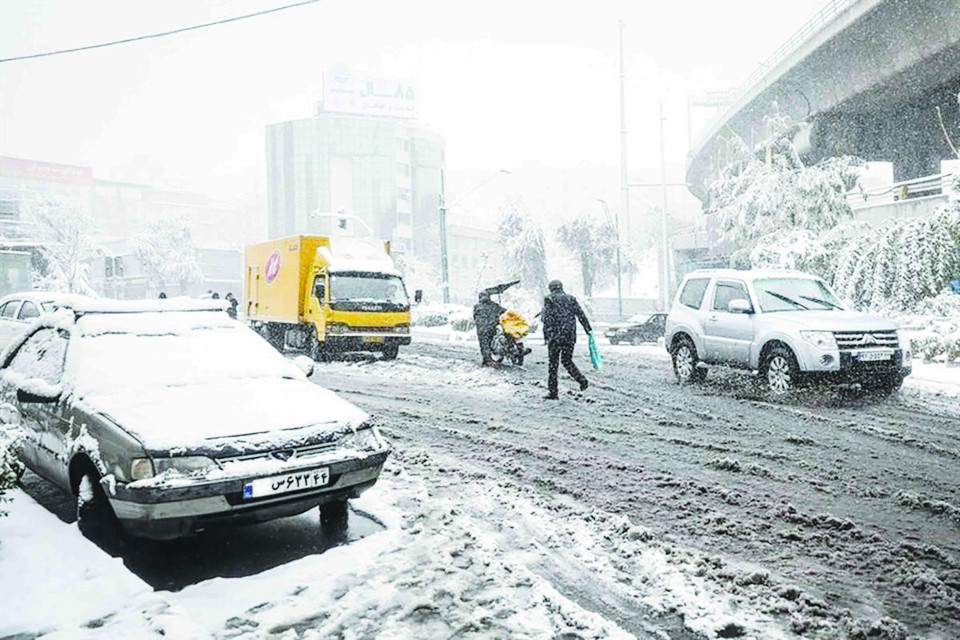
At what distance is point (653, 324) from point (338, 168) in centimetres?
6904

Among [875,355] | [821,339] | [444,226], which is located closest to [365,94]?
[444,226]

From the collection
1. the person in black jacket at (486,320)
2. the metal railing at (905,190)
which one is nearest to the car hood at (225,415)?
the person in black jacket at (486,320)

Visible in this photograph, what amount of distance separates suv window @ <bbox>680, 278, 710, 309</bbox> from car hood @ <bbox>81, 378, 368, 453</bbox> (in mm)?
7976

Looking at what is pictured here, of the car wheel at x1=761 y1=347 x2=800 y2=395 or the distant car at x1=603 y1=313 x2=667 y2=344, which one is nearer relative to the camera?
the car wheel at x1=761 y1=347 x2=800 y2=395

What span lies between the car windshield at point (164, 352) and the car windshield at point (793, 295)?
7.38 meters

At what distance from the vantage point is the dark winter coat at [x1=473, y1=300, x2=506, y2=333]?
14.6 metres

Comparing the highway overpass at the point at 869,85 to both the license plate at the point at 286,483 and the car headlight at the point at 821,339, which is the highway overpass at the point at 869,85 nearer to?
the car headlight at the point at 821,339

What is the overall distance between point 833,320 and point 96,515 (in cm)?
894

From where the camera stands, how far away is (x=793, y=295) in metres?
10.7

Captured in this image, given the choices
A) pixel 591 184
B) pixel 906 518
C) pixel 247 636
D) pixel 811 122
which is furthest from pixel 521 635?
pixel 591 184

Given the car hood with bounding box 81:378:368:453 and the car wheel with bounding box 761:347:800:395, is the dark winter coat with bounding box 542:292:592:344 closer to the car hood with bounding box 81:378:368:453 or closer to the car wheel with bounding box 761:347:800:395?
the car wheel with bounding box 761:347:800:395

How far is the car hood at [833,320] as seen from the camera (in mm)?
9438

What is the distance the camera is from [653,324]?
24.8 meters

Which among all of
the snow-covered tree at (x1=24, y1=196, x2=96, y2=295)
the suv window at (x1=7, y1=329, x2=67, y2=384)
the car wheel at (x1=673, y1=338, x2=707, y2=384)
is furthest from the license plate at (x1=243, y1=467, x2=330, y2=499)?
the snow-covered tree at (x1=24, y1=196, x2=96, y2=295)
